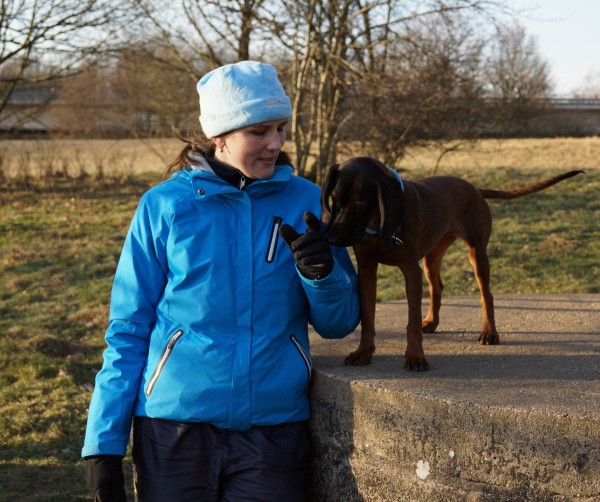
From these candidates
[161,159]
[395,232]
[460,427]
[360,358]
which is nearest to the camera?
[460,427]

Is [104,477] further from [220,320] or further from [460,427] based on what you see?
[460,427]

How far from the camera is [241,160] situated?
117 inches

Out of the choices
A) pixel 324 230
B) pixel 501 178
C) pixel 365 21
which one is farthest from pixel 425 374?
pixel 501 178

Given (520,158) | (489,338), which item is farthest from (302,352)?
(520,158)

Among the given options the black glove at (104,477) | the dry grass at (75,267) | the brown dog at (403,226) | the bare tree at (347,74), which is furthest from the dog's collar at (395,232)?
the bare tree at (347,74)

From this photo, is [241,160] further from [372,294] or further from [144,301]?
[372,294]

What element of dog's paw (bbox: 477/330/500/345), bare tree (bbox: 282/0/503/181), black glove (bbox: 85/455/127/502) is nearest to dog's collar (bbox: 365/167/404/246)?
dog's paw (bbox: 477/330/500/345)

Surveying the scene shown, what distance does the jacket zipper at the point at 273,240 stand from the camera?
292 centimetres

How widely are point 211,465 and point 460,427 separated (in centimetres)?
89

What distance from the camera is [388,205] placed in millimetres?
3059

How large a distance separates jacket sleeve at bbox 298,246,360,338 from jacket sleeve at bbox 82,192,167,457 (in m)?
0.56

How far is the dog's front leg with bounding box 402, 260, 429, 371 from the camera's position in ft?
10.9

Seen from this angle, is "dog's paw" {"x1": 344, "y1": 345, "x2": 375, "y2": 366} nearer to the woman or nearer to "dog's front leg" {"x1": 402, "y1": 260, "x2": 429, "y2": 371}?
"dog's front leg" {"x1": 402, "y1": 260, "x2": 429, "y2": 371}

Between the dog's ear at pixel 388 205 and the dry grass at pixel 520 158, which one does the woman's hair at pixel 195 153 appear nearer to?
the dog's ear at pixel 388 205
